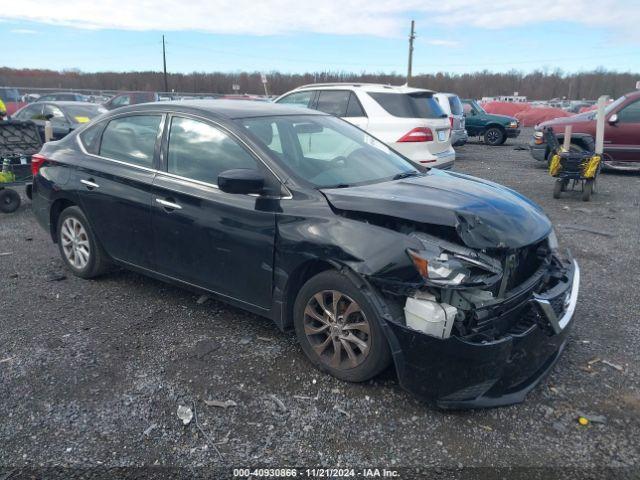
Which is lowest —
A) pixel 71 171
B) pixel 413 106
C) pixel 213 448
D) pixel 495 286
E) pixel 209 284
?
pixel 213 448

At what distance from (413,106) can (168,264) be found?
6183 millimetres

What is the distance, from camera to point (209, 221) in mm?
3805

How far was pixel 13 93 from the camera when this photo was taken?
91.5ft

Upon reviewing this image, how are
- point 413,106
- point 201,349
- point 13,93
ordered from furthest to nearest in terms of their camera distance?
1. point 13,93
2. point 413,106
3. point 201,349

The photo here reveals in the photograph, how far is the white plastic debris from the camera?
118 inches

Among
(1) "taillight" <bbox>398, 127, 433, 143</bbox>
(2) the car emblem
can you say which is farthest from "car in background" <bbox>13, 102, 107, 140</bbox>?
(2) the car emblem

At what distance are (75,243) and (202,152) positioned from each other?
191cm

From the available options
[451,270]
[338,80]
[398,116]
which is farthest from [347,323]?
[338,80]

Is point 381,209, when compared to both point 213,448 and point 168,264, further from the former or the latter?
point 168,264

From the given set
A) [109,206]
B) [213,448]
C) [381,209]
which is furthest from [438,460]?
[109,206]

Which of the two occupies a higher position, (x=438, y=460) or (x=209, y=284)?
(x=209, y=284)

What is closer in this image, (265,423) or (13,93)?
(265,423)

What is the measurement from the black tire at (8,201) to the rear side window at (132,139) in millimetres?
4356

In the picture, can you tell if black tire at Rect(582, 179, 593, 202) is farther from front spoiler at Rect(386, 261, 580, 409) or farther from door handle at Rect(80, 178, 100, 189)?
door handle at Rect(80, 178, 100, 189)
